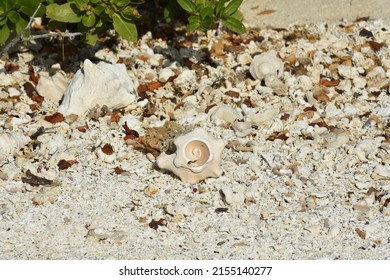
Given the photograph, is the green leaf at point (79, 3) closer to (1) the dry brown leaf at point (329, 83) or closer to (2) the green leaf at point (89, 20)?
(2) the green leaf at point (89, 20)

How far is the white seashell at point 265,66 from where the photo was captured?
4.41 m

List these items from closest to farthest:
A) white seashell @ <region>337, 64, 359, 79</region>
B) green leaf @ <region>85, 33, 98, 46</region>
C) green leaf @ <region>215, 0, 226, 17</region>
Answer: green leaf @ <region>215, 0, 226, 17</region>
green leaf @ <region>85, 33, 98, 46</region>
white seashell @ <region>337, 64, 359, 79</region>

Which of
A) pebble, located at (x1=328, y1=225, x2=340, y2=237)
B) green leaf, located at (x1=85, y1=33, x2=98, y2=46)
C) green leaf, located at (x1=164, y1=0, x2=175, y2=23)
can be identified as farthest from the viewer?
green leaf, located at (x1=164, y1=0, x2=175, y2=23)

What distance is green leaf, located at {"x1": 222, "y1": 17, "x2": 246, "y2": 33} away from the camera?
14.0ft

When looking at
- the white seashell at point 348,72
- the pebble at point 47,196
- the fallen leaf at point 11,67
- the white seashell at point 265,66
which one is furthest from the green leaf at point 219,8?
A: the pebble at point 47,196

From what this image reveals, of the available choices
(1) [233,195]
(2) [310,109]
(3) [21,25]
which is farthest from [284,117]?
(3) [21,25]

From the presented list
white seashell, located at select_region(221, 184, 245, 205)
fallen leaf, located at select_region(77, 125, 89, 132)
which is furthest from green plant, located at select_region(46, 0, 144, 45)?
white seashell, located at select_region(221, 184, 245, 205)

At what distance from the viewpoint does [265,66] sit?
4.40m

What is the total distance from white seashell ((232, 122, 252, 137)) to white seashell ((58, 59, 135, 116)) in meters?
0.48

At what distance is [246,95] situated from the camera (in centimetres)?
438

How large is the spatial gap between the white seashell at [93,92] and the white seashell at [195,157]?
1.73ft

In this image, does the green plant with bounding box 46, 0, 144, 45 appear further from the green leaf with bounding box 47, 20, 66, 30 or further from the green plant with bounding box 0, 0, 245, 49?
the green leaf with bounding box 47, 20, 66, 30

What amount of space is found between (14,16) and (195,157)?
1068mm

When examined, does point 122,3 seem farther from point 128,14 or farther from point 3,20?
point 3,20
